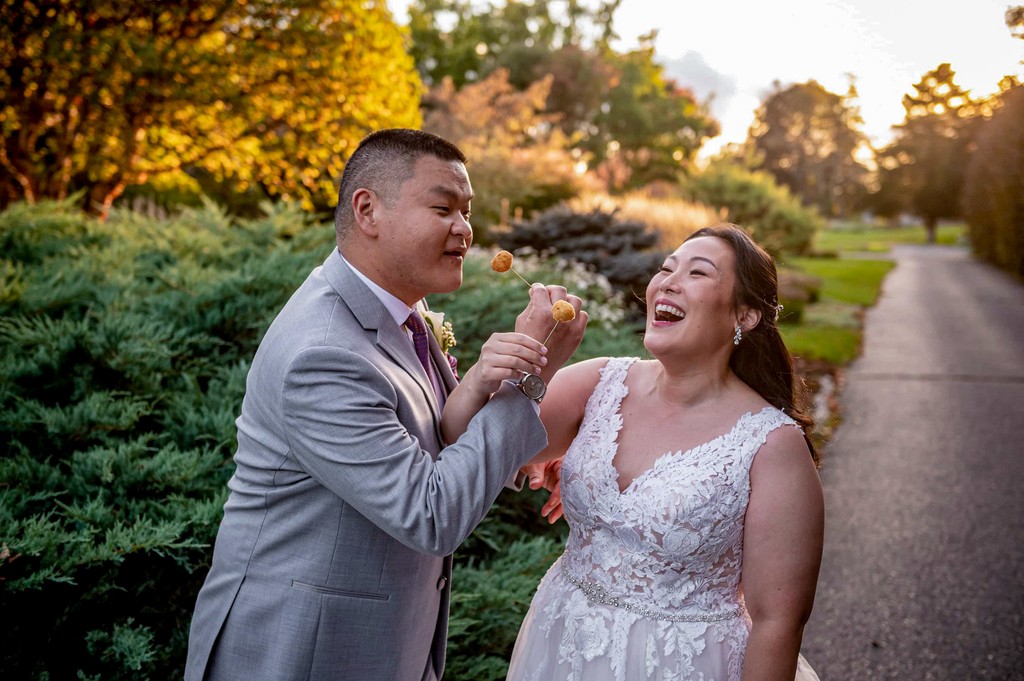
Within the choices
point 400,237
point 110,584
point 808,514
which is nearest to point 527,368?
point 400,237

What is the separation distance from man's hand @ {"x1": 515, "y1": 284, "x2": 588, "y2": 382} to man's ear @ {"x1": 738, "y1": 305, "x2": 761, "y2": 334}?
0.63 metres

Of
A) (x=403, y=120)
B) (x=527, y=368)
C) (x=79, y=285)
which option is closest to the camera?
(x=527, y=368)

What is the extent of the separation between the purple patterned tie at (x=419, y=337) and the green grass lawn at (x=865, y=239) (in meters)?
36.3

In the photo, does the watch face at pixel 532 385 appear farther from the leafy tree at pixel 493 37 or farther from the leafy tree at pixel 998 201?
the leafy tree at pixel 493 37

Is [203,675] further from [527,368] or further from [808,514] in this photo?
[808,514]

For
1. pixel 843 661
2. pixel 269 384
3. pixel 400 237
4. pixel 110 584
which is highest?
pixel 400 237

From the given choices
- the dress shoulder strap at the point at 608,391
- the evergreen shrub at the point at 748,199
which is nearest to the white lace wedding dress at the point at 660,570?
the dress shoulder strap at the point at 608,391

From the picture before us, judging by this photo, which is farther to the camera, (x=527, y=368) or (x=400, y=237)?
(x=400, y=237)

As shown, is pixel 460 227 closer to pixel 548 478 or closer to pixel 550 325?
pixel 550 325

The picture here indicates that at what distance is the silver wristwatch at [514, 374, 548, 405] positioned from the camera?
2.10 m

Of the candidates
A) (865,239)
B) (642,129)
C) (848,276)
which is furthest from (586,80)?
(865,239)

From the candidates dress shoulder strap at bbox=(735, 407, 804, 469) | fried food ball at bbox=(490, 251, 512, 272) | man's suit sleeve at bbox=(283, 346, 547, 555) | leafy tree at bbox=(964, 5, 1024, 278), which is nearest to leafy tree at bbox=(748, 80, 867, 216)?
leafy tree at bbox=(964, 5, 1024, 278)

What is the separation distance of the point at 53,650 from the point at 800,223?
31376 mm

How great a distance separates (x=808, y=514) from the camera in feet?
7.50
